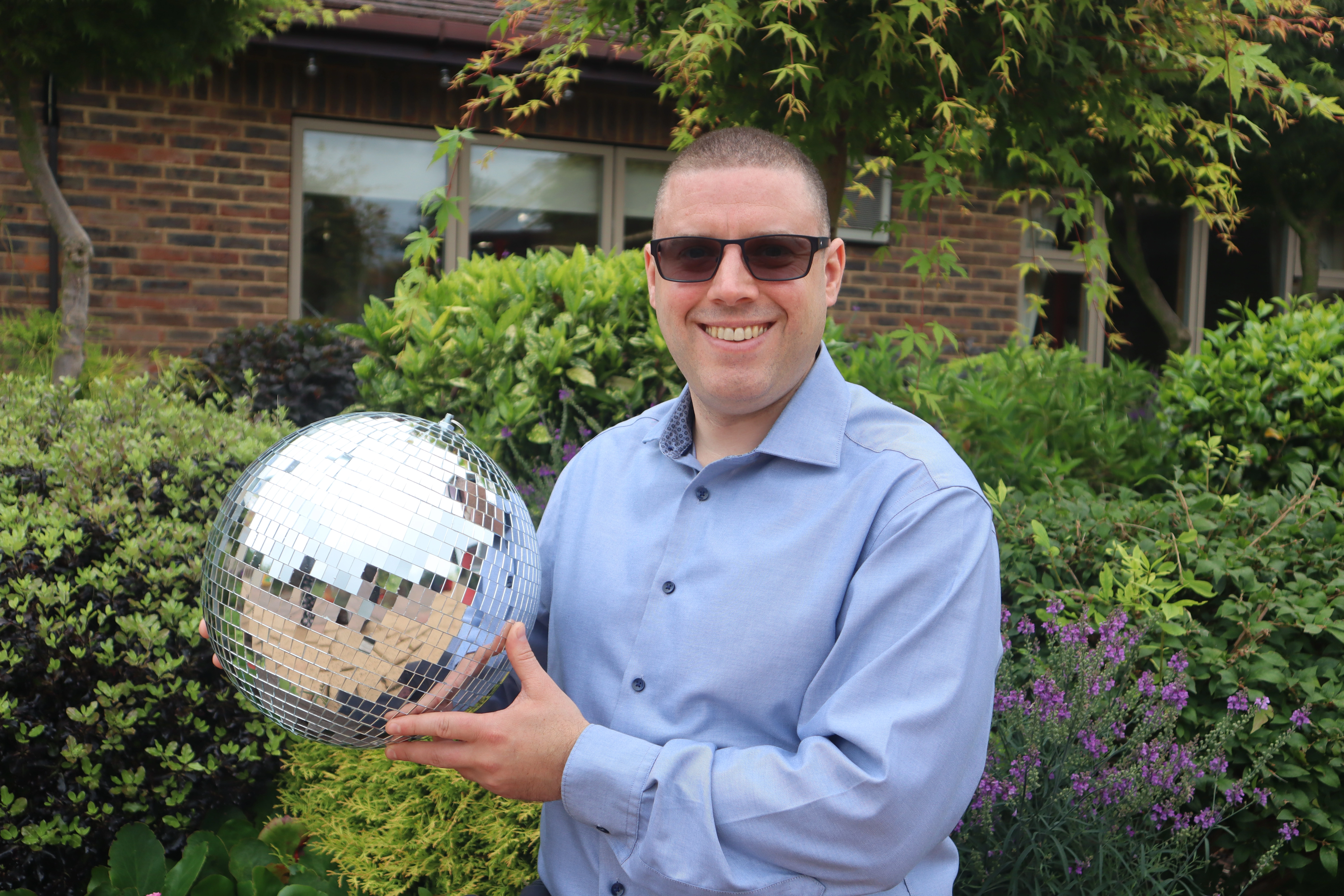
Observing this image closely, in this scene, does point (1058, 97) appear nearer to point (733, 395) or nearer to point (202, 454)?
point (733, 395)

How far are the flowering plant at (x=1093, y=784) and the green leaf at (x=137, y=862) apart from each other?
187cm

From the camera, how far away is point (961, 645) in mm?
1331

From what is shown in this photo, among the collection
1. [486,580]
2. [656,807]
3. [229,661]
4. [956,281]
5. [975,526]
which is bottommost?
[656,807]

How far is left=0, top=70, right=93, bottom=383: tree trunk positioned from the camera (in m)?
5.53

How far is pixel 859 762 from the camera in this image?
130cm

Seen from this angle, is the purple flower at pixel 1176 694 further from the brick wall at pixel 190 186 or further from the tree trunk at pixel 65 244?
the tree trunk at pixel 65 244

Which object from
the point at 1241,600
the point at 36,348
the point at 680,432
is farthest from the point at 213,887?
the point at 36,348

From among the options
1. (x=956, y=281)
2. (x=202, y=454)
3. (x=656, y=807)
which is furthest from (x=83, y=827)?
(x=956, y=281)

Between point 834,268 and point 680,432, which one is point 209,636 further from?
point 834,268

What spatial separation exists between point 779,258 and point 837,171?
2.32 m

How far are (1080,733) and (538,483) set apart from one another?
1852 millimetres

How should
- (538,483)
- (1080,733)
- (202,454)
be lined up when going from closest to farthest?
(1080,733), (202,454), (538,483)

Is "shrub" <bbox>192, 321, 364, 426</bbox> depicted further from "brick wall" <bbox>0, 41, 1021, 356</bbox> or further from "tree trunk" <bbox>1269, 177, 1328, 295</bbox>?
"tree trunk" <bbox>1269, 177, 1328, 295</bbox>

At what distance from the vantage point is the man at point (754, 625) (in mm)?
1317
